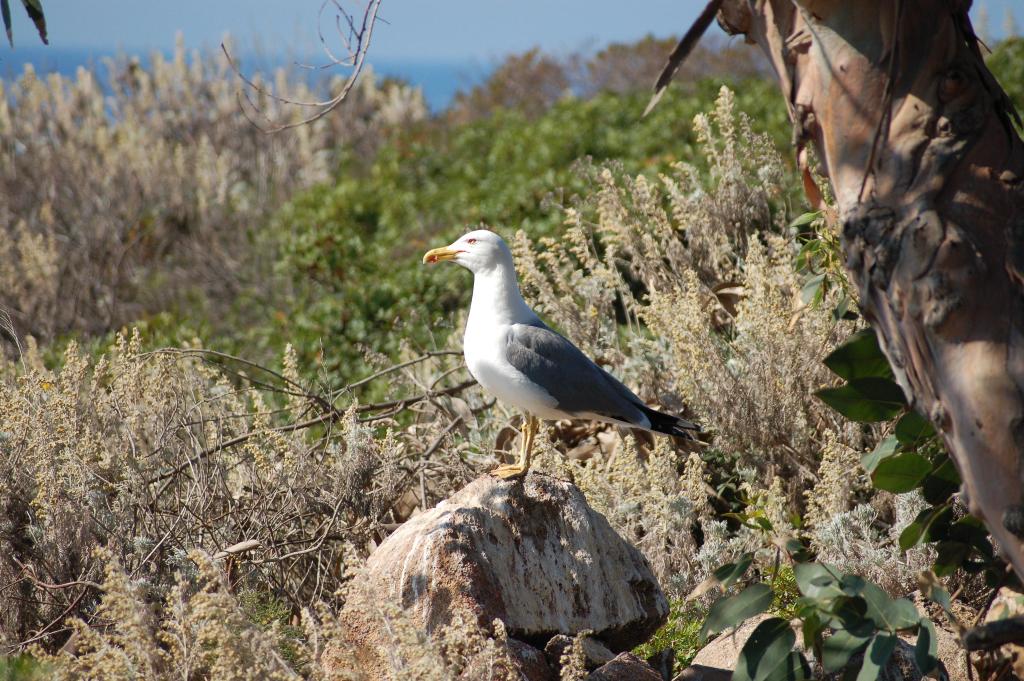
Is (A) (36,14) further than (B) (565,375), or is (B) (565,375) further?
(B) (565,375)

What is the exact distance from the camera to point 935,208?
1.68 m

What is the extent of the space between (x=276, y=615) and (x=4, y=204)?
818cm

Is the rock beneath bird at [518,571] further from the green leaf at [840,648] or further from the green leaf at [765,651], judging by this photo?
the green leaf at [840,648]

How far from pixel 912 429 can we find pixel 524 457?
1514 mm

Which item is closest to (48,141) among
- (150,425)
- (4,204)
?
(4,204)

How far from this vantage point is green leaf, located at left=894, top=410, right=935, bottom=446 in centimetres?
226

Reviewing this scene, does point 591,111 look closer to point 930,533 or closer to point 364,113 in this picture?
point 364,113

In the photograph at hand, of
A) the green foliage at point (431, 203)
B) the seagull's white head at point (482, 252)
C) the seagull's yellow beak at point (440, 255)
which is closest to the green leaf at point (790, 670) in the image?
the seagull's white head at point (482, 252)

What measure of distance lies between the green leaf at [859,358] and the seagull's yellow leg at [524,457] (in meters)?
1.28

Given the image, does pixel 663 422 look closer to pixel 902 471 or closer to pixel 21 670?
pixel 902 471

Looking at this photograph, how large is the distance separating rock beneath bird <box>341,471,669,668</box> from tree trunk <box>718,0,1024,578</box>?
1.39 metres

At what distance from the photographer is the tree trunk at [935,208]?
5.38ft

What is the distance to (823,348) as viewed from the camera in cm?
413

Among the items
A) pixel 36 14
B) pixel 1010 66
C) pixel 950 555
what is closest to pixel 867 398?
pixel 950 555
